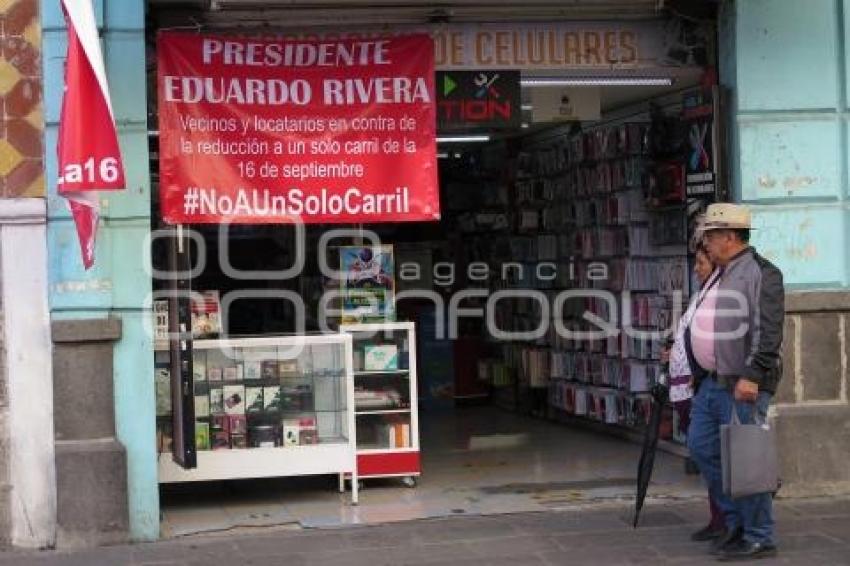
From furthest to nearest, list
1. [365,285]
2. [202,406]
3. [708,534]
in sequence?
[365,285] → [202,406] → [708,534]

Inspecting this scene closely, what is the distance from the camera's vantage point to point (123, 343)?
22.9 ft

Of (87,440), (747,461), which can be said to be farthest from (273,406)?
(747,461)

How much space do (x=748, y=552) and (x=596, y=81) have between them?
3.49 metres

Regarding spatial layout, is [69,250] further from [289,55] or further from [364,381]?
[364,381]

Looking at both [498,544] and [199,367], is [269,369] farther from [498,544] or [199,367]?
[498,544]

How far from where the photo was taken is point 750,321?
20.5ft

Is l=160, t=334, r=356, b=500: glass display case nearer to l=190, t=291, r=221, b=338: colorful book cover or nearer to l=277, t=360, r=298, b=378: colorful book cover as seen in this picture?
l=277, t=360, r=298, b=378: colorful book cover

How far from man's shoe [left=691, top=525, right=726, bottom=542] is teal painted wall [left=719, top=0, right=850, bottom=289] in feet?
6.11

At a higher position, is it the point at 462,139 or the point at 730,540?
the point at 462,139

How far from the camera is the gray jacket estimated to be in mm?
6172

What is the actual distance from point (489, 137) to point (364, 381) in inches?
158

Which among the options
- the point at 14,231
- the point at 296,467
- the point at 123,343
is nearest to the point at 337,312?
the point at 296,467

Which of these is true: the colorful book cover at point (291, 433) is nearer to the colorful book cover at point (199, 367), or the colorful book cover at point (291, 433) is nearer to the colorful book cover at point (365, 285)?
the colorful book cover at point (199, 367)

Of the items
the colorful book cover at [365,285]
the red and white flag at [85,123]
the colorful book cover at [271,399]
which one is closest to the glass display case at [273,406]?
the colorful book cover at [271,399]
